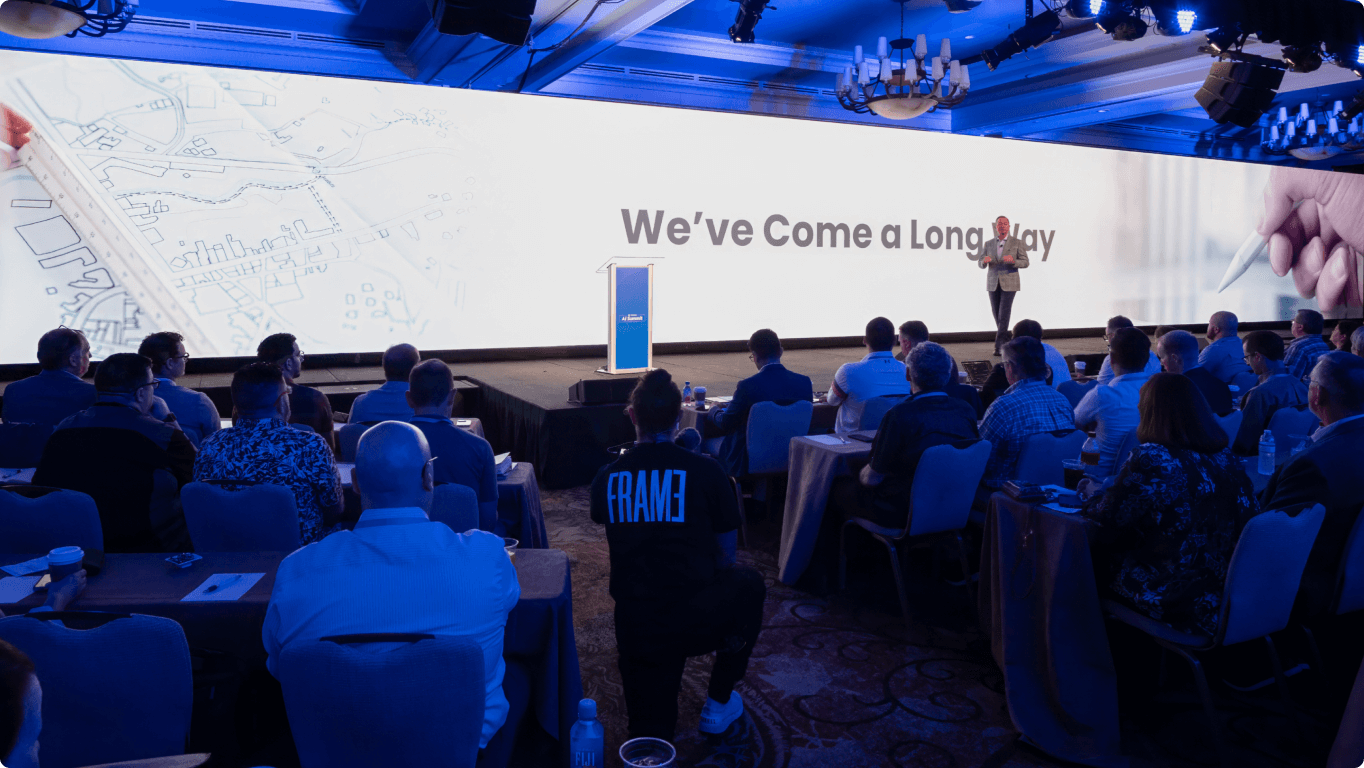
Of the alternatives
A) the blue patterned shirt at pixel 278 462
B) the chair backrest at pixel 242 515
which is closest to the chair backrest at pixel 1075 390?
the blue patterned shirt at pixel 278 462

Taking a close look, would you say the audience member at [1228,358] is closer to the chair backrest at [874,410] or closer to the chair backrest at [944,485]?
the chair backrest at [874,410]

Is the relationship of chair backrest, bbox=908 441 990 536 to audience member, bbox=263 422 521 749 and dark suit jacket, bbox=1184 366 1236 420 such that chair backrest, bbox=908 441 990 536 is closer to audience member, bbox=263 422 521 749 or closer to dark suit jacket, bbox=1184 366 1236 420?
dark suit jacket, bbox=1184 366 1236 420

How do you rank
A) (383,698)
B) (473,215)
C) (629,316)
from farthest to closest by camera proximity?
(473,215), (629,316), (383,698)

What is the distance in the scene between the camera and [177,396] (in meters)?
4.05

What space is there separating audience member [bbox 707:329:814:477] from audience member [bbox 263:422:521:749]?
9.75 ft

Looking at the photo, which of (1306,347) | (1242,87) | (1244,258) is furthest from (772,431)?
(1244,258)

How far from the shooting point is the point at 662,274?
31.4 ft

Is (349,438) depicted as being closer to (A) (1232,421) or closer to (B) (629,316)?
(B) (629,316)

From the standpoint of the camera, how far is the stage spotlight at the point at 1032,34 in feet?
25.8


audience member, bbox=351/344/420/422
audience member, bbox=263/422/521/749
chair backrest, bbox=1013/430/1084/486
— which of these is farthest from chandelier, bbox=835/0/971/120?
audience member, bbox=263/422/521/749

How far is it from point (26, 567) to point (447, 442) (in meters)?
1.25

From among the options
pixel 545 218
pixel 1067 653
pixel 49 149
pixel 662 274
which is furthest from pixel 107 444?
pixel 662 274

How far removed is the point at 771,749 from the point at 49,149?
7.65 meters

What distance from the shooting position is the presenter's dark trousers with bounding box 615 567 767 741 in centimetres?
239
